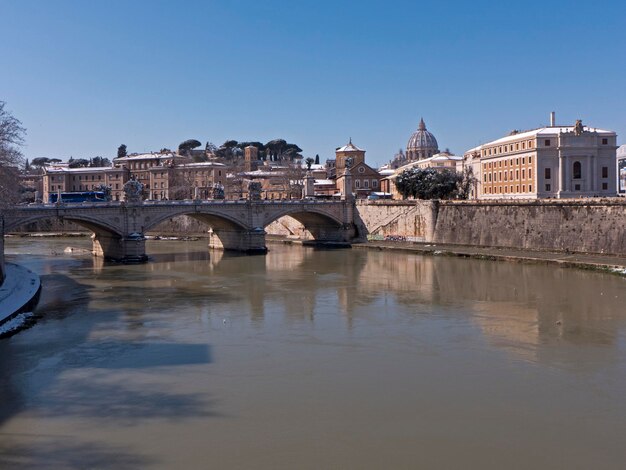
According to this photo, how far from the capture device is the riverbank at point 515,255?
27.2 meters

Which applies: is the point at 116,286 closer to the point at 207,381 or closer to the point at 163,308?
the point at 163,308

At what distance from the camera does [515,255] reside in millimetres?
31594

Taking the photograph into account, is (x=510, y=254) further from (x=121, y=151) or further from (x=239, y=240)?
(x=121, y=151)

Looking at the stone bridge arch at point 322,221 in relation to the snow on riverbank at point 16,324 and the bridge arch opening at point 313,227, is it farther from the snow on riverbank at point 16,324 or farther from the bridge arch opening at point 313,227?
the snow on riverbank at point 16,324

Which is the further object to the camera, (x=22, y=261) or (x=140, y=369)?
(x=22, y=261)

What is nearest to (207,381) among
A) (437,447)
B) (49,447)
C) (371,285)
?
(49,447)

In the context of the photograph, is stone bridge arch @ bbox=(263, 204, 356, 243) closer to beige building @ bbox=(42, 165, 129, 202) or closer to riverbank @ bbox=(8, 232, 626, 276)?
riverbank @ bbox=(8, 232, 626, 276)

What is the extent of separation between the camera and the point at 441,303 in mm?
20828

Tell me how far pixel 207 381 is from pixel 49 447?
11.6ft

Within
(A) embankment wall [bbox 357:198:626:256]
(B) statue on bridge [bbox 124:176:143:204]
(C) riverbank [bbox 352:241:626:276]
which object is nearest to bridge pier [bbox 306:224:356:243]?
(A) embankment wall [bbox 357:198:626:256]

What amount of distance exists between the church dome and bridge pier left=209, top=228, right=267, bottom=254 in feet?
217

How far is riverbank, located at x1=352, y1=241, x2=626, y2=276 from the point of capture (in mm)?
27188

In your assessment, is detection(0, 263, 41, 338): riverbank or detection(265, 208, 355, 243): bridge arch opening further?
detection(265, 208, 355, 243): bridge arch opening

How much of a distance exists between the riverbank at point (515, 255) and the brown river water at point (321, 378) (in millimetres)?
3233
